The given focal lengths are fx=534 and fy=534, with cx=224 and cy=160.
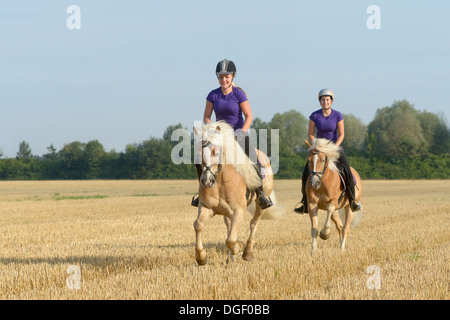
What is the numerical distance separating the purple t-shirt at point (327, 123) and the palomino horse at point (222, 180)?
2.69 m

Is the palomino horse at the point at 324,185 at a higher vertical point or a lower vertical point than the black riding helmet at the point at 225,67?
lower

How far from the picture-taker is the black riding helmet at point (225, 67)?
332 inches

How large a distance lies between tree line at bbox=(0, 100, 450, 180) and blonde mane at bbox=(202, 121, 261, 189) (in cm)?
6254

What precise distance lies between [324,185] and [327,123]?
1.25 meters

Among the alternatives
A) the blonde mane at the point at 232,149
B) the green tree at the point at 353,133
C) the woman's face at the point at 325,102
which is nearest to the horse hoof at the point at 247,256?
the blonde mane at the point at 232,149

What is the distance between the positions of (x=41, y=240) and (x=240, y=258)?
20.2ft

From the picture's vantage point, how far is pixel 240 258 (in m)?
9.38

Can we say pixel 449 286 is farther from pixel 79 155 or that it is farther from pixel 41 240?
pixel 79 155

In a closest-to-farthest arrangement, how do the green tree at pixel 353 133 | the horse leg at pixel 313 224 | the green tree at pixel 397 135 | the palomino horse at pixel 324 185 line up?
the palomino horse at pixel 324 185, the horse leg at pixel 313 224, the green tree at pixel 397 135, the green tree at pixel 353 133

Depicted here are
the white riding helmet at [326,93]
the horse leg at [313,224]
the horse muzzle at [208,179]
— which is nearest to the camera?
the horse muzzle at [208,179]

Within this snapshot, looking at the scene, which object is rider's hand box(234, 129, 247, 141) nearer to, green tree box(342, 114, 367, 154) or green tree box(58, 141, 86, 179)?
green tree box(58, 141, 86, 179)

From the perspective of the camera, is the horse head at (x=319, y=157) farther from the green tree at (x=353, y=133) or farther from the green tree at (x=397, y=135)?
the green tree at (x=353, y=133)
